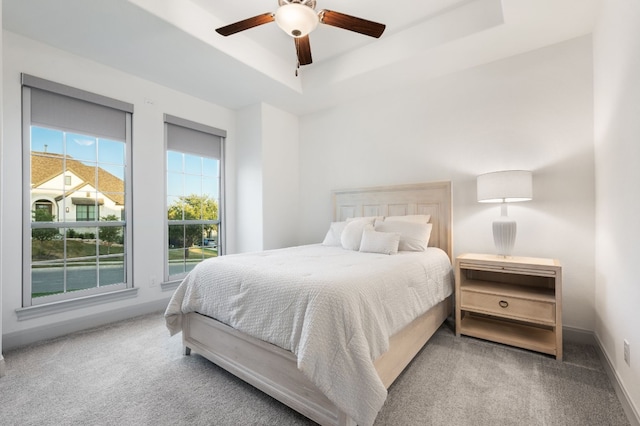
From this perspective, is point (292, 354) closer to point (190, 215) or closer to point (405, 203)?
point (405, 203)

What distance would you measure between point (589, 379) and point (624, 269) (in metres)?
0.79

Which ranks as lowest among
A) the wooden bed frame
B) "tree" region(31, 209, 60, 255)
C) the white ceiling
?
the wooden bed frame

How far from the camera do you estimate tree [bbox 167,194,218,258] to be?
3619 millimetres

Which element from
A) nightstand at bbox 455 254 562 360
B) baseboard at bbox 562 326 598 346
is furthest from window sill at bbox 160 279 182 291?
baseboard at bbox 562 326 598 346

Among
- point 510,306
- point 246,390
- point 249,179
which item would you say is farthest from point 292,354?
point 249,179

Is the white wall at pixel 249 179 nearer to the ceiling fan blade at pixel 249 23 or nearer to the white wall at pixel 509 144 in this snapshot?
the white wall at pixel 509 144

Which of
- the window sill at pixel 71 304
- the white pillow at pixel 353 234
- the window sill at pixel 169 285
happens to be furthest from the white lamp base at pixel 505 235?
the window sill at pixel 71 304

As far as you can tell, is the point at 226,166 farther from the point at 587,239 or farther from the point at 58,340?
the point at 587,239

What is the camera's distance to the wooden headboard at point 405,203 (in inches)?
119

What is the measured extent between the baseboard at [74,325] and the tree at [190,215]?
0.76 metres

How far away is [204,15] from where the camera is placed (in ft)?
8.33

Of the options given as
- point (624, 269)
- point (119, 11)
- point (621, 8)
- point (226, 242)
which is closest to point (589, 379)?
point (624, 269)

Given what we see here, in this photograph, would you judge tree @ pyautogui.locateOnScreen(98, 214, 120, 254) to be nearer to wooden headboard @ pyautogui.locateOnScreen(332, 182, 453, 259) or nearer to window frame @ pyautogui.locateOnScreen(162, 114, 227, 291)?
window frame @ pyautogui.locateOnScreen(162, 114, 227, 291)

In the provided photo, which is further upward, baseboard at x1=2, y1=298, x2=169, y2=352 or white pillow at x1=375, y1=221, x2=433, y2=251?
white pillow at x1=375, y1=221, x2=433, y2=251
